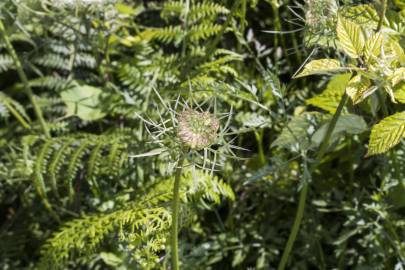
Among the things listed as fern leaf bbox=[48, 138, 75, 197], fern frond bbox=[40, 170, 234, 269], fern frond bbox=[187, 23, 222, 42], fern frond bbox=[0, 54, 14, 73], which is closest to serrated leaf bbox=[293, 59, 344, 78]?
fern frond bbox=[40, 170, 234, 269]

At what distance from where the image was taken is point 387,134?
48.7 inches

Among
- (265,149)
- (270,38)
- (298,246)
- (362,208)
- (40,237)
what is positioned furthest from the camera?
(270,38)

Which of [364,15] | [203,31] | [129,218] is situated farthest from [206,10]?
[129,218]

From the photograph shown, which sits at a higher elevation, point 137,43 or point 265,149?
point 137,43

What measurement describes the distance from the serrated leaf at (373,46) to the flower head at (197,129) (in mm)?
313

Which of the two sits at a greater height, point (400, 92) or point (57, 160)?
point (400, 92)

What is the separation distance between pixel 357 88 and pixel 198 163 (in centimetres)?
75

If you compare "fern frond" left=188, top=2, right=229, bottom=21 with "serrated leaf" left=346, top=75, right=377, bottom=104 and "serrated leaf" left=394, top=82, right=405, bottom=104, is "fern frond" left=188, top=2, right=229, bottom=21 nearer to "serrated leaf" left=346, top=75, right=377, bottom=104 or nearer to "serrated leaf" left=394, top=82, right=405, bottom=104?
"serrated leaf" left=394, top=82, right=405, bottom=104

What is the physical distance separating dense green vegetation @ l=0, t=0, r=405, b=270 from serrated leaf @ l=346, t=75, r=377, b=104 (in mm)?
215

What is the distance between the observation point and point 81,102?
6.98 ft

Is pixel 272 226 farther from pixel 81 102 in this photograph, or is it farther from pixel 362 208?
pixel 81 102

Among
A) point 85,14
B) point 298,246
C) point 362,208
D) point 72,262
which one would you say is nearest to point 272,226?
point 298,246

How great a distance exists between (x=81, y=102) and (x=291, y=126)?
78 cm

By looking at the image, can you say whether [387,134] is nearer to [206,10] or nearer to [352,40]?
[352,40]
